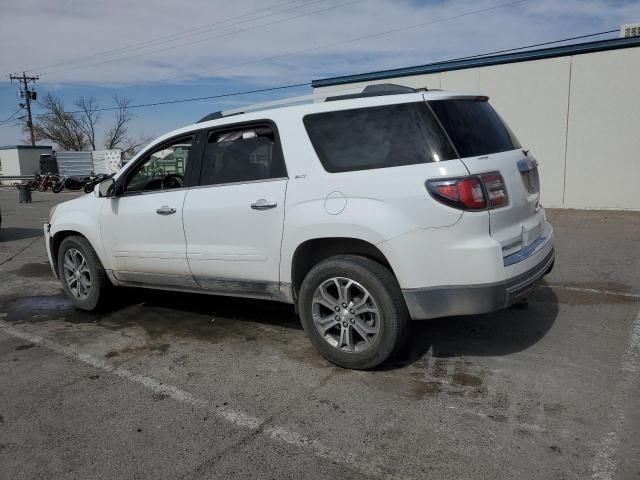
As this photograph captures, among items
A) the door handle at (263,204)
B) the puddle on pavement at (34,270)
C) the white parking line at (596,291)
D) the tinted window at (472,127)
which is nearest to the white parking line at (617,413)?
the white parking line at (596,291)

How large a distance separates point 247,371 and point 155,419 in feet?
2.78

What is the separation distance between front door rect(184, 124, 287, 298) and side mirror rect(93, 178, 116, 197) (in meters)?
1.03

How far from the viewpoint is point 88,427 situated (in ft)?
10.5

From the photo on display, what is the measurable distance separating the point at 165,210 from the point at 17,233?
32.1ft

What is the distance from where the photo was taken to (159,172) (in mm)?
5090

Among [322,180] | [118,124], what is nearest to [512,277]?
[322,180]

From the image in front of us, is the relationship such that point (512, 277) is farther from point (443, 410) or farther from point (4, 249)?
point (4, 249)

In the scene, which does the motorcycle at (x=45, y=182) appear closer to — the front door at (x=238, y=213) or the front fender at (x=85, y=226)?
the front fender at (x=85, y=226)

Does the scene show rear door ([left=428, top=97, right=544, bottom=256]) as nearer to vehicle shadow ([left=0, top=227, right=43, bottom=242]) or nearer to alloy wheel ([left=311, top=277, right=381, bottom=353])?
alloy wheel ([left=311, top=277, right=381, bottom=353])

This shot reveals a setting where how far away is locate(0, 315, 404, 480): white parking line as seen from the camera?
9.00 feet

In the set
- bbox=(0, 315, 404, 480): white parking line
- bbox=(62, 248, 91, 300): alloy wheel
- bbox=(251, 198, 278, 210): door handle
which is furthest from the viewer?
bbox=(62, 248, 91, 300): alloy wheel

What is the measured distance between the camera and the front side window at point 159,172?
488 cm

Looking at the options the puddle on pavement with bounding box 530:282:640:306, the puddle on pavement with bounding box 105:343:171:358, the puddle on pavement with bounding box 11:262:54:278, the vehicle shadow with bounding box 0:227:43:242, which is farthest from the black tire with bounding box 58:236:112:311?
the vehicle shadow with bounding box 0:227:43:242

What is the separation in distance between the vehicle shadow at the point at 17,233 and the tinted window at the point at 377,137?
Answer: 399 inches
